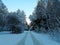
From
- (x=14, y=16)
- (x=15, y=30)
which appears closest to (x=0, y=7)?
(x=14, y=16)

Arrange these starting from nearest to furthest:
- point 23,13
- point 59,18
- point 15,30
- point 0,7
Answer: point 59,18
point 15,30
point 0,7
point 23,13

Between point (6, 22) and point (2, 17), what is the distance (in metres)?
3.18

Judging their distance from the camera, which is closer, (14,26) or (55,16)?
(55,16)

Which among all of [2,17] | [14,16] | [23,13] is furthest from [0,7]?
[23,13]

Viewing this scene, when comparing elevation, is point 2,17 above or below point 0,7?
below

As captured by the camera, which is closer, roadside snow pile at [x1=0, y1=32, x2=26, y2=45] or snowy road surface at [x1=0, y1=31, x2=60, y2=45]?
roadside snow pile at [x1=0, y1=32, x2=26, y2=45]

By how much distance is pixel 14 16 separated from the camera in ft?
167

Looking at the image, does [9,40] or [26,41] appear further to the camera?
[9,40]

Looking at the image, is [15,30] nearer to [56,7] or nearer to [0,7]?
[0,7]

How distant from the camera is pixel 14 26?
49.3 meters

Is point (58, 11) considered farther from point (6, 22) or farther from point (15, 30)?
point (6, 22)

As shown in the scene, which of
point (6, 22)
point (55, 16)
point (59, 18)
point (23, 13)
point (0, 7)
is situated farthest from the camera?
point (23, 13)

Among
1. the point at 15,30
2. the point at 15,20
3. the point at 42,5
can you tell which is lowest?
the point at 15,30

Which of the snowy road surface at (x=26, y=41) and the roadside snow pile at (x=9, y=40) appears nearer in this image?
the roadside snow pile at (x=9, y=40)
